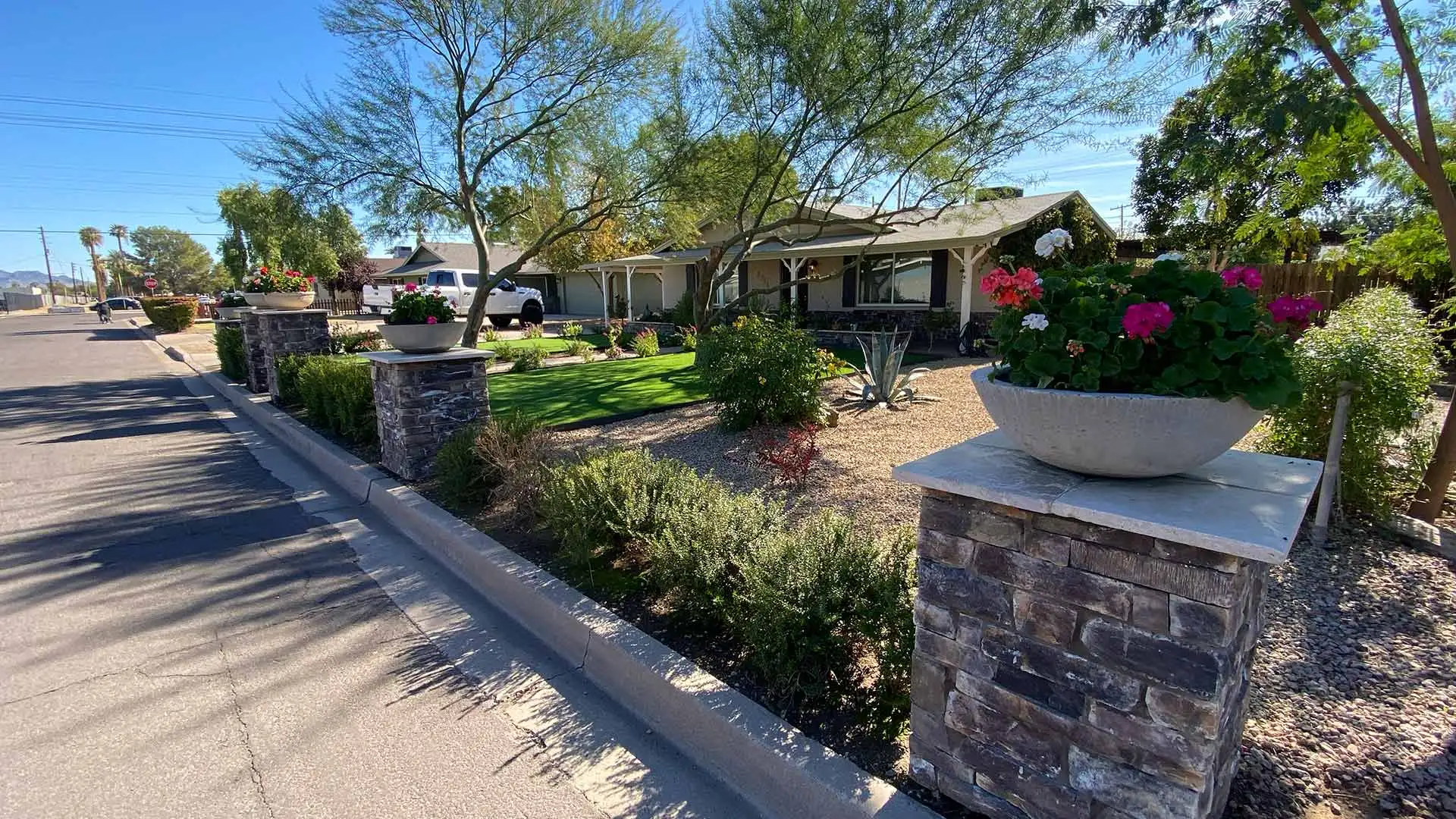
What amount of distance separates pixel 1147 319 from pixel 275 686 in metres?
3.44

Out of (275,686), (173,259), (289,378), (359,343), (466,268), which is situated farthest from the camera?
(173,259)

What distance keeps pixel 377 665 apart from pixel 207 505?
332 centimetres

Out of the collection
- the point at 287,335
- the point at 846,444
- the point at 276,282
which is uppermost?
the point at 276,282

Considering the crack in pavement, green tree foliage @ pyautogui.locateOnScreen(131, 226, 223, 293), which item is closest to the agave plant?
the crack in pavement

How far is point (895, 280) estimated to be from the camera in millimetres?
16062

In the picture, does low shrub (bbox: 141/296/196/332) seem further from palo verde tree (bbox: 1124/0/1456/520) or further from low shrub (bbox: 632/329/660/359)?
palo verde tree (bbox: 1124/0/1456/520)

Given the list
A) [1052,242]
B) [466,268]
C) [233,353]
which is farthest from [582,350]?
[466,268]

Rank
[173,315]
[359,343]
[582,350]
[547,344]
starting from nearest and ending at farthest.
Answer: [359,343] < [582,350] < [547,344] < [173,315]

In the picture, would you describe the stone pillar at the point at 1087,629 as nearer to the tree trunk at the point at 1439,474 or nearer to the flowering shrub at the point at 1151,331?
the flowering shrub at the point at 1151,331

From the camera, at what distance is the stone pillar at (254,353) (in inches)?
390

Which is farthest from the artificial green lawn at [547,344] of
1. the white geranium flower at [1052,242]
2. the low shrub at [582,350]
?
the white geranium flower at [1052,242]

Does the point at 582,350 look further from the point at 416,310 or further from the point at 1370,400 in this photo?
the point at 1370,400

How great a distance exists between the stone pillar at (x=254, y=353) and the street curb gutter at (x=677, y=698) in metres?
7.36

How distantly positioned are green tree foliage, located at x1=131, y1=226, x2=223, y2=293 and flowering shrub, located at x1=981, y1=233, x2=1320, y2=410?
102 meters
